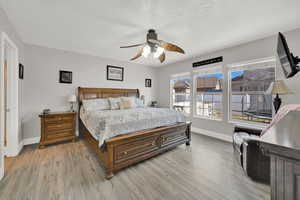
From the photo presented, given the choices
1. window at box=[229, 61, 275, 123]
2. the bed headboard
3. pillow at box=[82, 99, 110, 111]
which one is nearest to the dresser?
window at box=[229, 61, 275, 123]

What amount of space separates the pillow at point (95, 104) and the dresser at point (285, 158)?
359 cm

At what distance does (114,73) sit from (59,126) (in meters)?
2.39

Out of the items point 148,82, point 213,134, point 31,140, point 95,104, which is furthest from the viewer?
point 148,82

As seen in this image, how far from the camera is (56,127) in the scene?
319 cm

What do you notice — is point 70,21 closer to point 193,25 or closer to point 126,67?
point 193,25

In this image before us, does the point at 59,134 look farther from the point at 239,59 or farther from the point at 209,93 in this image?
the point at 239,59

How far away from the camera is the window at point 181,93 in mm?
4770

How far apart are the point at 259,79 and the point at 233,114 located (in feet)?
3.62

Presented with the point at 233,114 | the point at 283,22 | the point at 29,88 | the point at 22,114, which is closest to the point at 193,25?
the point at 283,22

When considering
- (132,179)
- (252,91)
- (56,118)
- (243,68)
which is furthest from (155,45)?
(56,118)

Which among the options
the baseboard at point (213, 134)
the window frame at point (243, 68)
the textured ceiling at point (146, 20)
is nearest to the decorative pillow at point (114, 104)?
the textured ceiling at point (146, 20)

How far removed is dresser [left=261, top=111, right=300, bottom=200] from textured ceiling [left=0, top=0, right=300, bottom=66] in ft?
6.23

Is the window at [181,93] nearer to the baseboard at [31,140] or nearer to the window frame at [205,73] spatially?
the window frame at [205,73]

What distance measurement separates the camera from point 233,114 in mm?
3592
